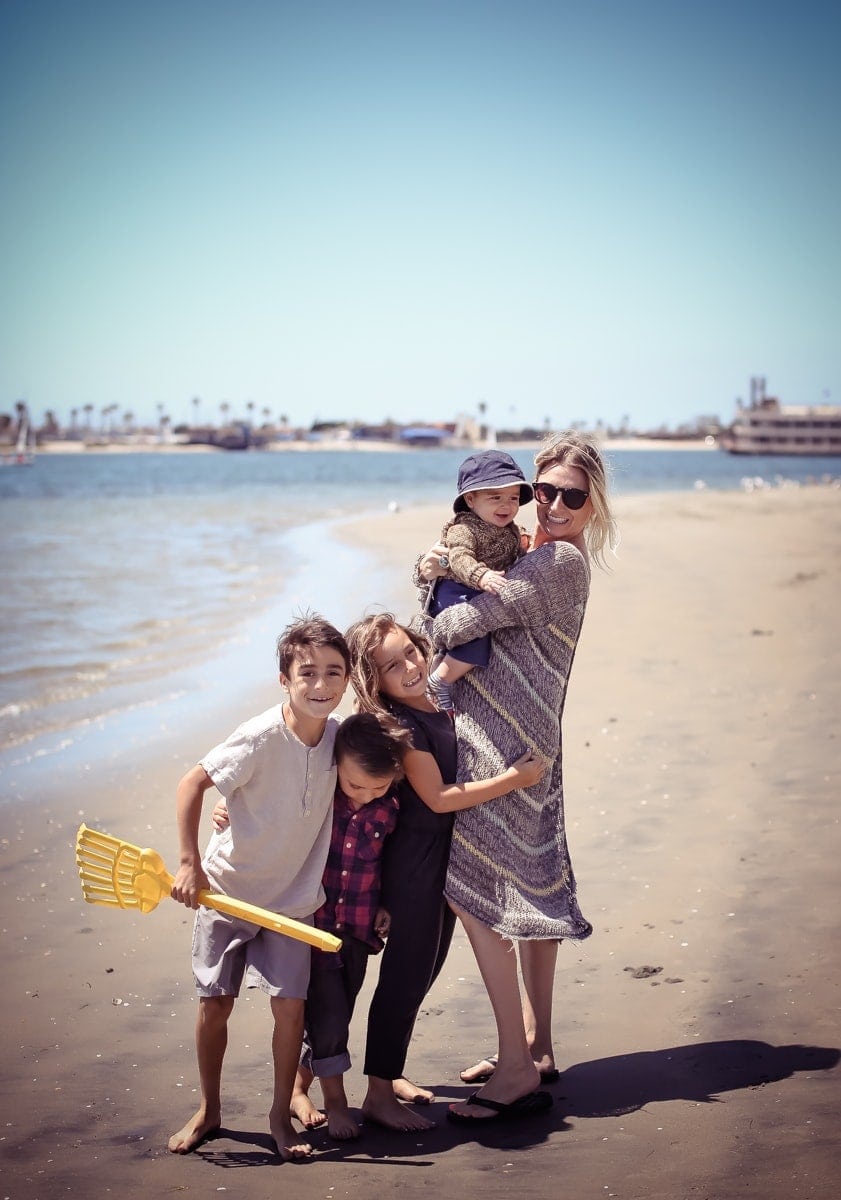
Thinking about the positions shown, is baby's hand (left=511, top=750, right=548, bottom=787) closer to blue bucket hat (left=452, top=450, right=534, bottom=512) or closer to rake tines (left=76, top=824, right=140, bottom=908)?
blue bucket hat (left=452, top=450, right=534, bottom=512)

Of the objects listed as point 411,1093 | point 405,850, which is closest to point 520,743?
point 405,850

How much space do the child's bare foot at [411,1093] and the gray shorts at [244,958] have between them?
1.80 ft

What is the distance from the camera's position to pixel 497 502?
330cm

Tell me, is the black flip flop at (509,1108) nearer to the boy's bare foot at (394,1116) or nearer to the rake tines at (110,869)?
the boy's bare foot at (394,1116)

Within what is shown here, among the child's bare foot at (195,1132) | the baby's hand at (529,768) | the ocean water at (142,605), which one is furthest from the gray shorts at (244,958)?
the ocean water at (142,605)

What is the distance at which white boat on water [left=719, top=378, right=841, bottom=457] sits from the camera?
135000mm

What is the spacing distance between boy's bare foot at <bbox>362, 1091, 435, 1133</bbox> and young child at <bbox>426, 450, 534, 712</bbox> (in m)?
1.07

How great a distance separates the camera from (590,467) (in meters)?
3.43

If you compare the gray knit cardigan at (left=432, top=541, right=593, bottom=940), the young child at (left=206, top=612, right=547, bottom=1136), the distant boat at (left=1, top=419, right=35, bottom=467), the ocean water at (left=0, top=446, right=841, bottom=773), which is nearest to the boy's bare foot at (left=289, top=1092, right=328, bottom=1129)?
the young child at (left=206, top=612, right=547, bottom=1136)

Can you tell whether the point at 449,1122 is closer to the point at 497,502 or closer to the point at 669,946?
the point at 669,946

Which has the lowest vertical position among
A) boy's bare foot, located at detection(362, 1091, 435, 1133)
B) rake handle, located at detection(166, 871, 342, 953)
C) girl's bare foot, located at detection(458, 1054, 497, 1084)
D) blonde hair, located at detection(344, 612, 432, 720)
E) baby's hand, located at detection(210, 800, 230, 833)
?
girl's bare foot, located at detection(458, 1054, 497, 1084)

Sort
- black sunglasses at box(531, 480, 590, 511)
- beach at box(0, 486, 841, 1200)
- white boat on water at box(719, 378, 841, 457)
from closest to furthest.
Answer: beach at box(0, 486, 841, 1200)
black sunglasses at box(531, 480, 590, 511)
white boat on water at box(719, 378, 841, 457)

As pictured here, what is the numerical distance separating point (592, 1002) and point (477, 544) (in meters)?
1.69

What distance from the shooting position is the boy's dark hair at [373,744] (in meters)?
3.10
